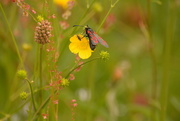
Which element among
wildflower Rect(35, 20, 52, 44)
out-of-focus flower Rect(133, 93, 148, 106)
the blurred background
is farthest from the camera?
out-of-focus flower Rect(133, 93, 148, 106)

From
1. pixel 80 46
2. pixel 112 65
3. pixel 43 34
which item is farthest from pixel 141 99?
pixel 43 34

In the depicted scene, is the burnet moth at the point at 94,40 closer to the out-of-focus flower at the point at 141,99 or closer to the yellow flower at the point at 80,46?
the yellow flower at the point at 80,46

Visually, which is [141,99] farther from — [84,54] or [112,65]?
[84,54]

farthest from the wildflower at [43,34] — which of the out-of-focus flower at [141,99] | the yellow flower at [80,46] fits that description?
the out-of-focus flower at [141,99]

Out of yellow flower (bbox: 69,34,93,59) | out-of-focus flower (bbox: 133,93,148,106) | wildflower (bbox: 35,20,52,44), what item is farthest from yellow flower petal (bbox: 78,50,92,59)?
out-of-focus flower (bbox: 133,93,148,106)

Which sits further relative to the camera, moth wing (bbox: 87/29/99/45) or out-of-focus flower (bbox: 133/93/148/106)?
out-of-focus flower (bbox: 133/93/148/106)

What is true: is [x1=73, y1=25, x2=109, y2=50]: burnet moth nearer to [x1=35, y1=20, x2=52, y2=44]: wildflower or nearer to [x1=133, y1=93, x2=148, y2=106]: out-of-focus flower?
[x1=35, y1=20, x2=52, y2=44]: wildflower

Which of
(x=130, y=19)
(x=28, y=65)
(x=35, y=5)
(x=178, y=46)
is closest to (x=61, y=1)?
(x=35, y=5)
